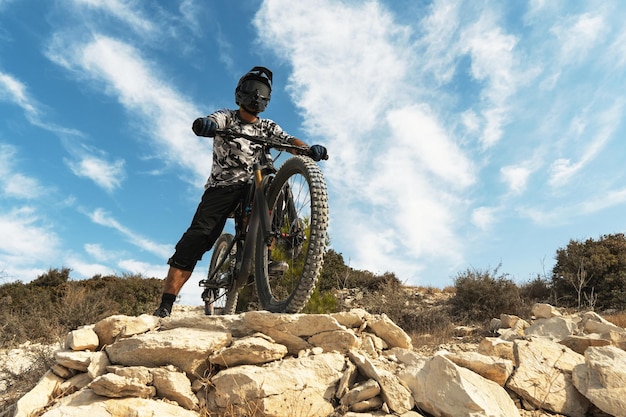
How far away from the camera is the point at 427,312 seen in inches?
446

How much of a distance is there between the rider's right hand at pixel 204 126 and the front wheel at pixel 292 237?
85 cm

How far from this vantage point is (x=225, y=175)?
17.9 feet

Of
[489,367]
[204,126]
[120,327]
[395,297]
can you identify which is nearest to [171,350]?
[120,327]

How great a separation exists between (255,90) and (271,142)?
→ 768 mm

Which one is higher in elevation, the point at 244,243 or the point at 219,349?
the point at 244,243

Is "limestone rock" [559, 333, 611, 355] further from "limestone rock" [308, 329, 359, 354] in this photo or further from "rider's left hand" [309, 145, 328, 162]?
"rider's left hand" [309, 145, 328, 162]

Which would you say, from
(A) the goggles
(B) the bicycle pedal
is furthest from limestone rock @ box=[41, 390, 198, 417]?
(A) the goggles

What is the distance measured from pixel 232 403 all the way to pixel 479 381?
1.98 m

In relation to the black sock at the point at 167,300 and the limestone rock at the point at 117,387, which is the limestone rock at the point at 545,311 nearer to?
→ the black sock at the point at 167,300

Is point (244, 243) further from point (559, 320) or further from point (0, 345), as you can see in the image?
point (0, 345)

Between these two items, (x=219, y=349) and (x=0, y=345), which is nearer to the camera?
(x=219, y=349)

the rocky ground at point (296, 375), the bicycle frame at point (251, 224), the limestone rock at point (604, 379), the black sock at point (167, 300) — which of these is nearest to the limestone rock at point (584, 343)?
the rocky ground at point (296, 375)

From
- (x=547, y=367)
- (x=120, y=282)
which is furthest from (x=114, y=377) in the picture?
(x=120, y=282)

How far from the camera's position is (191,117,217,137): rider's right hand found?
16.3 ft
